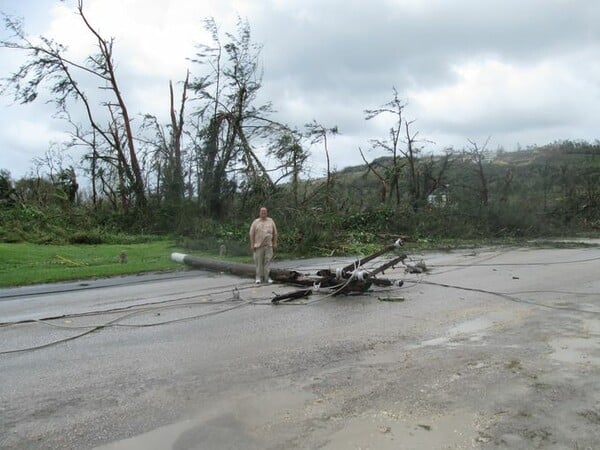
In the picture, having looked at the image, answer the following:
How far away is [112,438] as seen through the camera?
469 cm

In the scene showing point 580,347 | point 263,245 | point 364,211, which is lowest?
point 580,347

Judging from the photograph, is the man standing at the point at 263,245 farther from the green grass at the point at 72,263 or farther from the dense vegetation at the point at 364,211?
the dense vegetation at the point at 364,211

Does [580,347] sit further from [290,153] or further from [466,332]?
[290,153]

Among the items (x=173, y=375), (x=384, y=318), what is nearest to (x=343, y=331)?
(x=384, y=318)

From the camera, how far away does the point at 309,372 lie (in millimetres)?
6344

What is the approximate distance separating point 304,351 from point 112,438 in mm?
3059

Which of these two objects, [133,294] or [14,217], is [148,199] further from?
[133,294]

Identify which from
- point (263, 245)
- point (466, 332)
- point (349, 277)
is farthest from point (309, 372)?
point (263, 245)

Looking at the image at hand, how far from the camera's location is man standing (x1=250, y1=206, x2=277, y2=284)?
47.2 ft

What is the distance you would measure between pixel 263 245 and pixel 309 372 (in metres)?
8.16

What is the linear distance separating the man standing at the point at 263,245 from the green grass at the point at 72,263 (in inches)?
207

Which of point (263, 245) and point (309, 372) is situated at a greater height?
point (263, 245)

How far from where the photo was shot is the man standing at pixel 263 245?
47.2 feet

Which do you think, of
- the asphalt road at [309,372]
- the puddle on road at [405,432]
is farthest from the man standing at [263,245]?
the puddle on road at [405,432]
